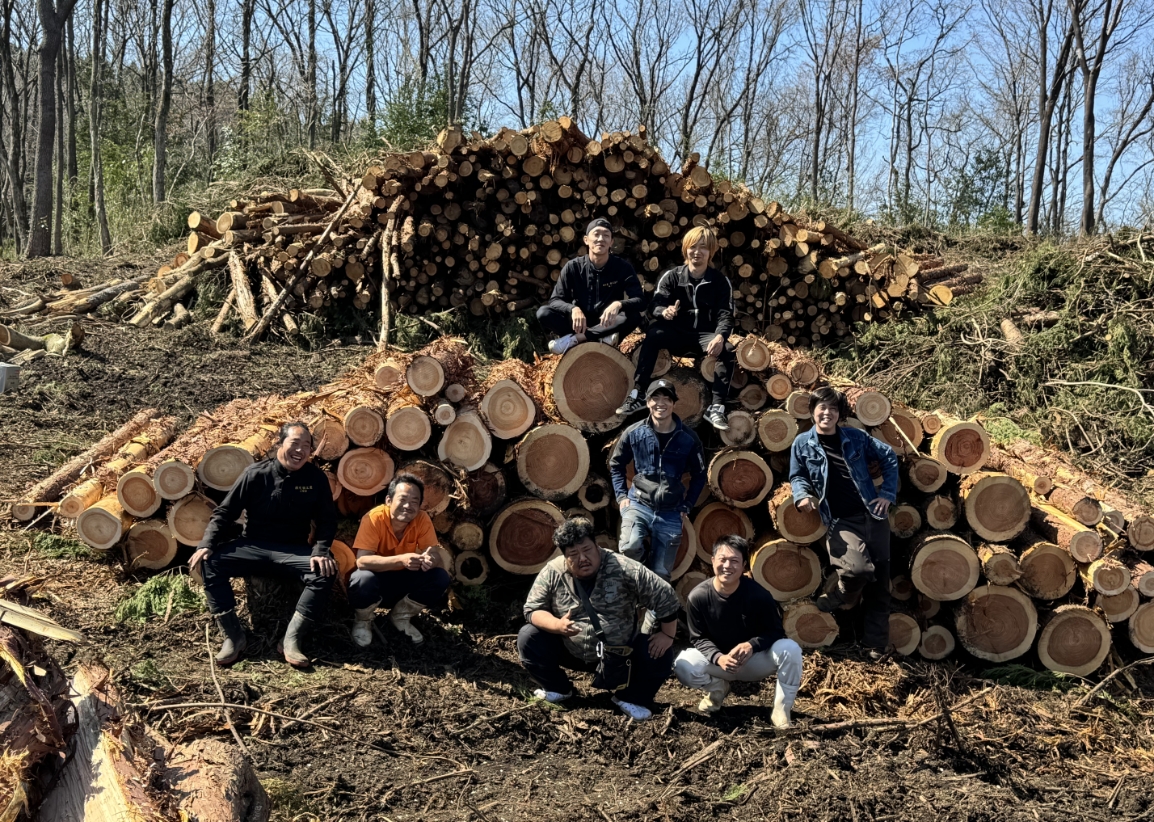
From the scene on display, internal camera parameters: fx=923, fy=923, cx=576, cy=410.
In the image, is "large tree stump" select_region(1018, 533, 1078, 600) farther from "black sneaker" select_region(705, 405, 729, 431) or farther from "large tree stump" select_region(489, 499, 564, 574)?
"large tree stump" select_region(489, 499, 564, 574)

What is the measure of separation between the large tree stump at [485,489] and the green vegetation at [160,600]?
186 centimetres

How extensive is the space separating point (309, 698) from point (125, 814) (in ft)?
6.50

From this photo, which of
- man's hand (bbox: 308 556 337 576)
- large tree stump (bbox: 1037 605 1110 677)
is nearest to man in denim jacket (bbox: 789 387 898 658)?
large tree stump (bbox: 1037 605 1110 677)

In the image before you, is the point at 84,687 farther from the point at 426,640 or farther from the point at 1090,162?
the point at 1090,162

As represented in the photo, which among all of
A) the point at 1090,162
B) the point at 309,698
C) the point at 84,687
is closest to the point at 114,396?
the point at 309,698

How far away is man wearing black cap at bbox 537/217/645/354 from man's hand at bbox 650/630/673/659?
225 centimetres

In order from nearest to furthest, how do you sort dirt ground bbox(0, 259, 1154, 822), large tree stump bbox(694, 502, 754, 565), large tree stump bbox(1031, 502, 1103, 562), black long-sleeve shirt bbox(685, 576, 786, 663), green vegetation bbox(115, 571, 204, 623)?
dirt ground bbox(0, 259, 1154, 822) → black long-sleeve shirt bbox(685, 576, 786, 663) → green vegetation bbox(115, 571, 204, 623) → large tree stump bbox(1031, 502, 1103, 562) → large tree stump bbox(694, 502, 754, 565)

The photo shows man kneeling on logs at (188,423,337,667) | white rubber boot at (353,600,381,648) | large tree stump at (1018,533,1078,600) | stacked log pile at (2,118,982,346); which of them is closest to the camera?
man kneeling on logs at (188,423,337,667)

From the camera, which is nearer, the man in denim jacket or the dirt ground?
the dirt ground

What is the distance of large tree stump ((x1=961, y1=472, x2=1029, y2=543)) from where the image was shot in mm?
6281

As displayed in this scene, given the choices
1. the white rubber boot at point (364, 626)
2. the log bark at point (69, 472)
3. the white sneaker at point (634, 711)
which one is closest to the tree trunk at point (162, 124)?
the log bark at point (69, 472)

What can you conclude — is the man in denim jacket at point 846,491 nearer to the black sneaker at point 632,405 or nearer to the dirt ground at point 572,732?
the dirt ground at point 572,732

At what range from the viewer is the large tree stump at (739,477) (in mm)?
6402

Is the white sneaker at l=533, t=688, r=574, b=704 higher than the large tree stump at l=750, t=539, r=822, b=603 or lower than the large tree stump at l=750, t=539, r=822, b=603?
lower
